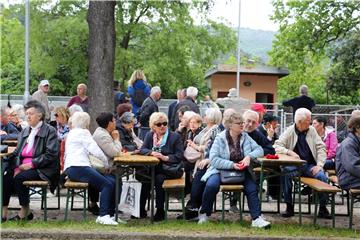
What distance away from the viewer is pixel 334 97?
34.0 meters

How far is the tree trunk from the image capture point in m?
10.3

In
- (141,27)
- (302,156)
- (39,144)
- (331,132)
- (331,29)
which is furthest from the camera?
(141,27)

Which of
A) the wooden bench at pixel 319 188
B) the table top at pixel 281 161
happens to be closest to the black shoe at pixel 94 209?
the table top at pixel 281 161

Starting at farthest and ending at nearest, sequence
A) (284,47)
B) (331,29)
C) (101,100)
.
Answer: (284,47)
(331,29)
(101,100)

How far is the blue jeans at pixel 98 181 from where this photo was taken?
7.20 meters

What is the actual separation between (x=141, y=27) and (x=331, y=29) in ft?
29.9

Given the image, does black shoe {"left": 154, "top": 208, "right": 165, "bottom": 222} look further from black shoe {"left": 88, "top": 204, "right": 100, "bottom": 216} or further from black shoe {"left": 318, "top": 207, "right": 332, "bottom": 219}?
black shoe {"left": 318, "top": 207, "right": 332, "bottom": 219}

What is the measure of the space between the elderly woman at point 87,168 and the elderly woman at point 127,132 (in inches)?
43.9

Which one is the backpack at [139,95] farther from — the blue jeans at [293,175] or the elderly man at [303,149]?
the blue jeans at [293,175]

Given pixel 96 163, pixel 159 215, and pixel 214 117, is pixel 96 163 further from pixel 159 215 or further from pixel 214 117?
pixel 214 117

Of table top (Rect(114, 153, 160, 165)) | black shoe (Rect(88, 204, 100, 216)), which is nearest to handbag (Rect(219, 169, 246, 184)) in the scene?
table top (Rect(114, 153, 160, 165))

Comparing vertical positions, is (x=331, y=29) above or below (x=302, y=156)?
above

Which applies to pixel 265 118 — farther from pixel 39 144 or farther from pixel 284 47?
pixel 284 47

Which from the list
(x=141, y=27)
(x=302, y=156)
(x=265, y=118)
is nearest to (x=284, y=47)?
(x=141, y=27)
